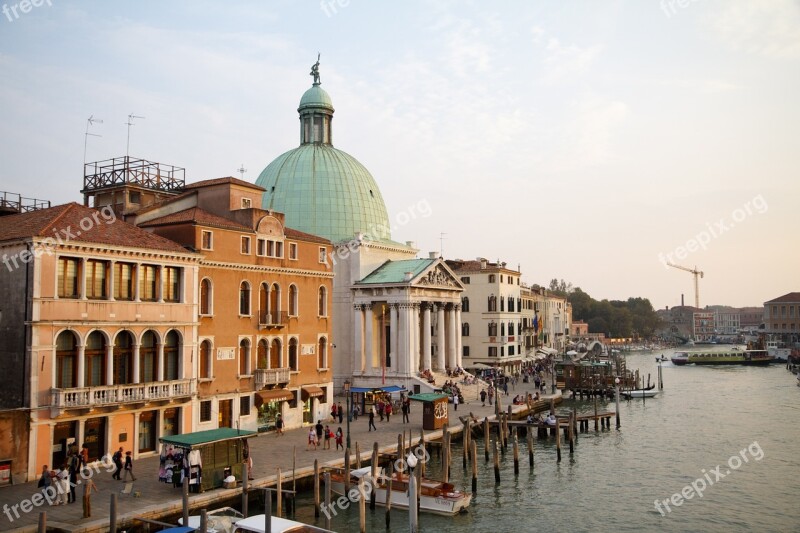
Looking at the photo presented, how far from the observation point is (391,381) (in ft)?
194

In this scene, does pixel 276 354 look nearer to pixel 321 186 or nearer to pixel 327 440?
pixel 327 440

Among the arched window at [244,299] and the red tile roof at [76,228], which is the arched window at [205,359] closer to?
the arched window at [244,299]

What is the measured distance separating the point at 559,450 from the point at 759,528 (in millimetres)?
12708

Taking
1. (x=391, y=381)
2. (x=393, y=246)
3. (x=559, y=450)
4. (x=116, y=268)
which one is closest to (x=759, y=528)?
(x=559, y=450)

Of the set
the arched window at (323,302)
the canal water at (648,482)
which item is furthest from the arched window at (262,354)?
the canal water at (648,482)

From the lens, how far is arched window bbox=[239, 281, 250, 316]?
1483 inches

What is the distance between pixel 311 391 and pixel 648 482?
1834 cm

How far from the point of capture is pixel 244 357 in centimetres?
3778

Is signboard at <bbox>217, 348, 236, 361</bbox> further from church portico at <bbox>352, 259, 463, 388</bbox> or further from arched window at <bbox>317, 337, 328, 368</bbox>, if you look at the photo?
church portico at <bbox>352, 259, 463, 388</bbox>

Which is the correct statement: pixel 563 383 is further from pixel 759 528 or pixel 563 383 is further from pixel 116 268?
pixel 116 268

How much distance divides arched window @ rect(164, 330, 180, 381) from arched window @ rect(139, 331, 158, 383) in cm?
A: 61

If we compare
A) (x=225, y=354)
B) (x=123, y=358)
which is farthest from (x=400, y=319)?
(x=123, y=358)

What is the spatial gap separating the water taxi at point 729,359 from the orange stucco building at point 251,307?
311 feet

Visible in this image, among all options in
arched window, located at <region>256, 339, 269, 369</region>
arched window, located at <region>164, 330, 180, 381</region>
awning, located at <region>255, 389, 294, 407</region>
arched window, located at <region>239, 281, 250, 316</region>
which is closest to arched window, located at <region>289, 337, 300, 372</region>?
awning, located at <region>255, 389, 294, 407</region>
